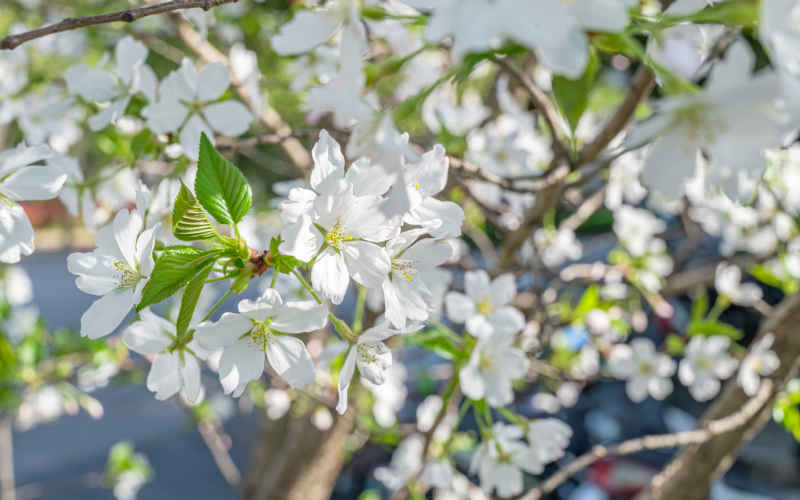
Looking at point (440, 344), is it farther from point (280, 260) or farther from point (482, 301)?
point (280, 260)

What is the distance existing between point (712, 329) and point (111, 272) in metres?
1.29

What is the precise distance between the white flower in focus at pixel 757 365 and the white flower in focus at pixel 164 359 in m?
1.01

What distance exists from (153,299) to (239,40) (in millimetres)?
2575

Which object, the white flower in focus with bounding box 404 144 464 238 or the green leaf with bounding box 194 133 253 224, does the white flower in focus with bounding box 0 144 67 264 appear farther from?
the white flower in focus with bounding box 404 144 464 238

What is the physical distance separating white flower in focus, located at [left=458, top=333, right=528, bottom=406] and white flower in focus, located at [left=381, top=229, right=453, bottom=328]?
0.22 m

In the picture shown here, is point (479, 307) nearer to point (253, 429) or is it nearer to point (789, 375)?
point (789, 375)

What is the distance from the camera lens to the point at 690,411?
2.51m

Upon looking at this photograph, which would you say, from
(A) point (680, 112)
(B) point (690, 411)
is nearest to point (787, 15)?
(A) point (680, 112)

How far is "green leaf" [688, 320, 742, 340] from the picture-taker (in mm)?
1308

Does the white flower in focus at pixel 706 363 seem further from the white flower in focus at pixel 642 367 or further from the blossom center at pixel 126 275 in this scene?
the blossom center at pixel 126 275

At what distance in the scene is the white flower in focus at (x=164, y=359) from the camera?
1.73 ft

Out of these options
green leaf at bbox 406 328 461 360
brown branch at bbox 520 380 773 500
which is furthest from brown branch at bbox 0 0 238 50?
brown branch at bbox 520 380 773 500

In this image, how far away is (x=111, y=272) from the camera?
0.52 meters

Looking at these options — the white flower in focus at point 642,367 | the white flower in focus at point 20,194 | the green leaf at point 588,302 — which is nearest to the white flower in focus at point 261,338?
the white flower in focus at point 20,194
